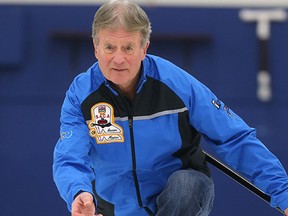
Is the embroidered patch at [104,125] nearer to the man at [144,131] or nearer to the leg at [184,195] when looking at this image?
the man at [144,131]

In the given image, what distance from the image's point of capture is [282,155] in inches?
125

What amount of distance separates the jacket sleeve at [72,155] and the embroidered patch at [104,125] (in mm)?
24

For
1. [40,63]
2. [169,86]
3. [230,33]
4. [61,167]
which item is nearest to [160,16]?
[230,33]

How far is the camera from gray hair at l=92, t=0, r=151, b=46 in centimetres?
174

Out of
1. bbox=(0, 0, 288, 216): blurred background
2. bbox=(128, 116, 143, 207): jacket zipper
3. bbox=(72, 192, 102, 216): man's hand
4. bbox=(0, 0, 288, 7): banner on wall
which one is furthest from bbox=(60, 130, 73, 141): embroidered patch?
bbox=(0, 0, 288, 7): banner on wall

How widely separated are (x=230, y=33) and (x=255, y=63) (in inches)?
6.5

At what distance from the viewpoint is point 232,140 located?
183cm

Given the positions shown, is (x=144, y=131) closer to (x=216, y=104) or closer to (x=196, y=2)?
(x=216, y=104)

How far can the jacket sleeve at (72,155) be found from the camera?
1663mm

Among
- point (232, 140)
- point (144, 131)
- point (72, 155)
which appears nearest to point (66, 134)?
point (72, 155)

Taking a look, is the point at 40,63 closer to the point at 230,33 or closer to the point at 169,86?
the point at 230,33

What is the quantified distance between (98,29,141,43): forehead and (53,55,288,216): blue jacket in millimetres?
135

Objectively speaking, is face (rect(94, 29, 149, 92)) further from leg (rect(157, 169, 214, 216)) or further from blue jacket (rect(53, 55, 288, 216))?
leg (rect(157, 169, 214, 216))

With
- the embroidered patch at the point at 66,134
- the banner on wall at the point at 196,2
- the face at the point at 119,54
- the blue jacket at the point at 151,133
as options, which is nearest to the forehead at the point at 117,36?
the face at the point at 119,54
